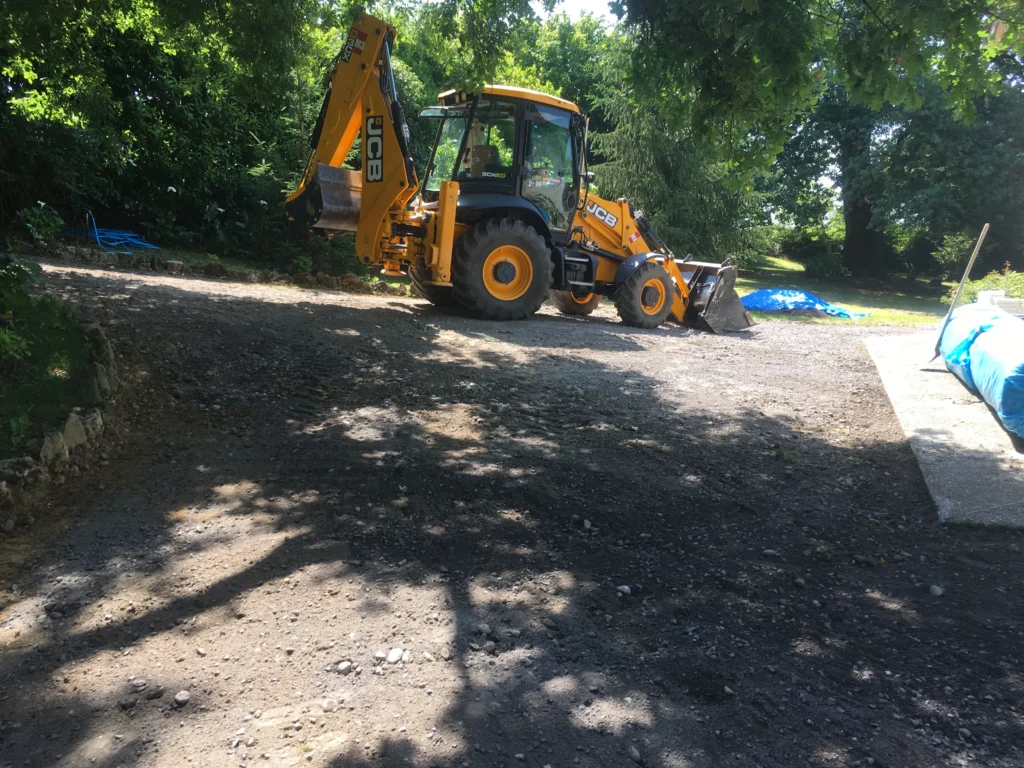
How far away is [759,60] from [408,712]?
185 inches

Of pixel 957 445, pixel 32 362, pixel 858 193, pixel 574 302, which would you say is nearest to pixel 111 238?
pixel 574 302

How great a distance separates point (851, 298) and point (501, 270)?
16628 mm

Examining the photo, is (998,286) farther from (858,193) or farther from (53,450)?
(53,450)

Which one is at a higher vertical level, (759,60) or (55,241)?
(759,60)

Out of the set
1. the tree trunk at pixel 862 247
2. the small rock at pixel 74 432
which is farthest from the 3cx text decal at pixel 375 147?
the tree trunk at pixel 862 247

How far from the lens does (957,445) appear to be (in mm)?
6473

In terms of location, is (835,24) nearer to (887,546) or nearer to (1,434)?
(887,546)

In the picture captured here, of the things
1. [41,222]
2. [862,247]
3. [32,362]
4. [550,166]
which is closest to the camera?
[32,362]

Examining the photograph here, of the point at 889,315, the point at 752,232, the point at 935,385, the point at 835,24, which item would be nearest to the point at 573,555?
the point at 835,24

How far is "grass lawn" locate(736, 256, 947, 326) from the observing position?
1748cm

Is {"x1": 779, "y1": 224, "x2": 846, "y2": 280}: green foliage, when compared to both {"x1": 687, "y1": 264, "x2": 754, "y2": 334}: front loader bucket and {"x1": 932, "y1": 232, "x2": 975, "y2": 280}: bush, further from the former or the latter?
{"x1": 687, "y1": 264, "x2": 754, "y2": 334}: front loader bucket

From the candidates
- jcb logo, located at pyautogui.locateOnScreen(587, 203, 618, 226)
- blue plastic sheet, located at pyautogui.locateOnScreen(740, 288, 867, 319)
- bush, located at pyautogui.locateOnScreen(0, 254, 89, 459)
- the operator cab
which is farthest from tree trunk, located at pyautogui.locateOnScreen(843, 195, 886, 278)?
bush, located at pyautogui.locateOnScreen(0, 254, 89, 459)

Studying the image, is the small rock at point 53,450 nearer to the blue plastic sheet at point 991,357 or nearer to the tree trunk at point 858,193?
the blue plastic sheet at point 991,357

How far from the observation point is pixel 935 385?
8867 mm
